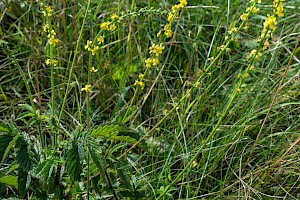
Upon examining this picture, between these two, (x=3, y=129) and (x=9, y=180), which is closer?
(x=3, y=129)

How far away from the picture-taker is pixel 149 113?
2221 mm

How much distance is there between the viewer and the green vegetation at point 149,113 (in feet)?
4.77

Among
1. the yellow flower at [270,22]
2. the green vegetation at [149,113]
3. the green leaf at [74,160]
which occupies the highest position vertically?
the yellow flower at [270,22]

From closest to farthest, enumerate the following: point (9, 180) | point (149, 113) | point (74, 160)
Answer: point (74, 160), point (9, 180), point (149, 113)

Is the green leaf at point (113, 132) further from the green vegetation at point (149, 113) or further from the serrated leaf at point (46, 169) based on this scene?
the serrated leaf at point (46, 169)

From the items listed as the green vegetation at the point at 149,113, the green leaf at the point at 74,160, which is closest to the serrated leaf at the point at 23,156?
the green vegetation at the point at 149,113

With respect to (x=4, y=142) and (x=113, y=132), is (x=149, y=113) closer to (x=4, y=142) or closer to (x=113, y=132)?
(x=113, y=132)

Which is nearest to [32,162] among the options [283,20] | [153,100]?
[153,100]

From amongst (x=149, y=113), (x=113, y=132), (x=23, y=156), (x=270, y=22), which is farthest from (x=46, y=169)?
(x=149, y=113)

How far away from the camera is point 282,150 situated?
1937mm

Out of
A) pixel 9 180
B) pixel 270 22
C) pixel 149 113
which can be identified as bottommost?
pixel 149 113

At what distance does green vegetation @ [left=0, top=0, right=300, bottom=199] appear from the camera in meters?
1.45

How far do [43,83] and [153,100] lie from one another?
1.66ft

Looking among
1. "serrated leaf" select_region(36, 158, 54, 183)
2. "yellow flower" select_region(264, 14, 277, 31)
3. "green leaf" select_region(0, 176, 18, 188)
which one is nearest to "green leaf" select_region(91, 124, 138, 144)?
"serrated leaf" select_region(36, 158, 54, 183)
